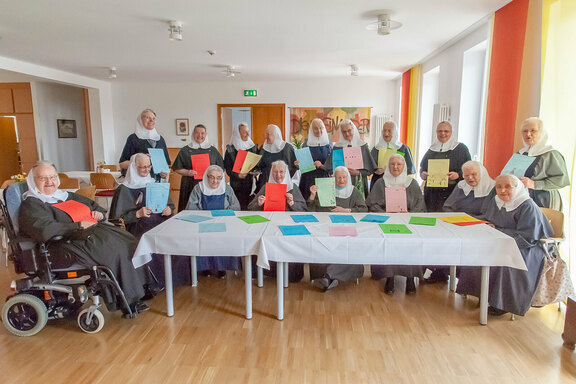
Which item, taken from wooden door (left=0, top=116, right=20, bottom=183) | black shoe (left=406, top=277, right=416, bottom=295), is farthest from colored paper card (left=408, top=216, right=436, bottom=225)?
wooden door (left=0, top=116, right=20, bottom=183)

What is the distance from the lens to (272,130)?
414cm

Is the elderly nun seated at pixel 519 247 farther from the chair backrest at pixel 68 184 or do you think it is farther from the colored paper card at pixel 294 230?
the chair backrest at pixel 68 184

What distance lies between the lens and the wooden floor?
2150 mm

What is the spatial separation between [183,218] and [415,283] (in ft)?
7.50

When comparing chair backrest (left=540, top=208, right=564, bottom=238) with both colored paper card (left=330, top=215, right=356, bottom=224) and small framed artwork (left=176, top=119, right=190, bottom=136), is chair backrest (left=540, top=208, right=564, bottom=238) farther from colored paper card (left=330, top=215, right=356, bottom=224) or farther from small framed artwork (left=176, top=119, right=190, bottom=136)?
small framed artwork (left=176, top=119, right=190, bottom=136)

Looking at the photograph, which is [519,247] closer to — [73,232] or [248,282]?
[248,282]

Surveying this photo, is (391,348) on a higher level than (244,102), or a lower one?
lower

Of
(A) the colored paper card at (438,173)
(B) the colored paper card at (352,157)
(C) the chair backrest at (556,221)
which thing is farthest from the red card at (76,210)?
(C) the chair backrest at (556,221)

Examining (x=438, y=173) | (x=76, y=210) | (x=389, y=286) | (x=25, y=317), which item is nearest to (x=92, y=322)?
(x=25, y=317)

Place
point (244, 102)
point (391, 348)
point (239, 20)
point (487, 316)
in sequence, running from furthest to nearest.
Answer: point (244, 102) → point (239, 20) → point (487, 316) → point (391, 348)

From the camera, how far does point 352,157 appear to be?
3941 millimetres

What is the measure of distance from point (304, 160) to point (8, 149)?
8.33 meters

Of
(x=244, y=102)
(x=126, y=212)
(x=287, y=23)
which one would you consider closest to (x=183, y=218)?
(x=126, y=212)

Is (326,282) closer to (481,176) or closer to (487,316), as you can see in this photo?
(487,316)
